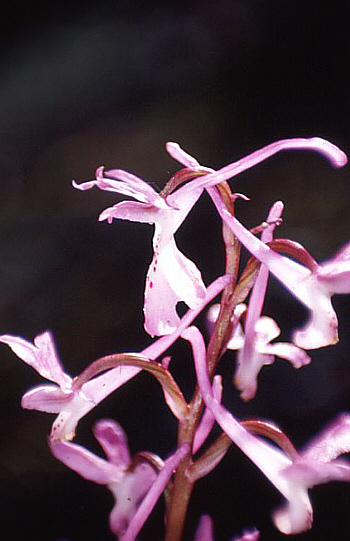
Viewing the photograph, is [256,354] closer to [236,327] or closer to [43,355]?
[236,327]

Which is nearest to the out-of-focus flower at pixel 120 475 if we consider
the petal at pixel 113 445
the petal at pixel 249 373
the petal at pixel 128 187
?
the petal at pixel 113 445

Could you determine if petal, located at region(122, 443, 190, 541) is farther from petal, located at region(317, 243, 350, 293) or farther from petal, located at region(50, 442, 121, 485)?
petal, located at region(317, 243, 350, 293)

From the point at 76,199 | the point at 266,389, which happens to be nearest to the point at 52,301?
the point at 76,199

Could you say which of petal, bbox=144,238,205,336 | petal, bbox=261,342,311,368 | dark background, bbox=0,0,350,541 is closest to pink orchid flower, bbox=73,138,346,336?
petal, bbox=144,238,205,336

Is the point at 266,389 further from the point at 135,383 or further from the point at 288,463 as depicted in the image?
the point at 288,463

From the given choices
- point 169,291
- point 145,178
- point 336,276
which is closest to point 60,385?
point 169,291
